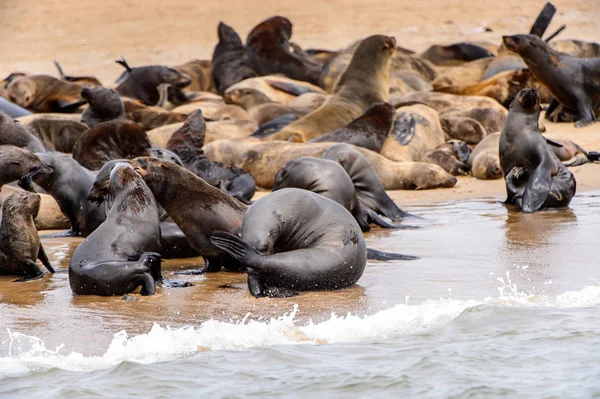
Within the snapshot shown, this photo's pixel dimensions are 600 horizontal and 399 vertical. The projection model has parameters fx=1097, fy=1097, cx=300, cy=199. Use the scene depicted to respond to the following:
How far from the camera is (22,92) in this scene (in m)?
17.3

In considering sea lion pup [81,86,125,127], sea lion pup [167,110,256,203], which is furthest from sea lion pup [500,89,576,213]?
sea lion pup [81,86,125,127]

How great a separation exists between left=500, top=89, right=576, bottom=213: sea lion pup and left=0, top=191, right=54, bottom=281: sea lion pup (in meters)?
4.17

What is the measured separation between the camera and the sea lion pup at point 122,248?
5.81m

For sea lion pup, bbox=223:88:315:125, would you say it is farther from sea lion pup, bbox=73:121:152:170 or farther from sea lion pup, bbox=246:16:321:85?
sea lion pup, bbox=73:121:152:170

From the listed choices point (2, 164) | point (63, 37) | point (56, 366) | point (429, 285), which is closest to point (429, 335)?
point (429, 285)

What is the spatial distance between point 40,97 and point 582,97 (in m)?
8.46

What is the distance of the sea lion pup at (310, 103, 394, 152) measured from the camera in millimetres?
12500

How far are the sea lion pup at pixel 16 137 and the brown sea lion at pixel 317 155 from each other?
95.0 inches

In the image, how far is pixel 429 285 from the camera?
5.85 metres

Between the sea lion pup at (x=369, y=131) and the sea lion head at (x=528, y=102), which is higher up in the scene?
the sea lion head at (x=528, y=102)

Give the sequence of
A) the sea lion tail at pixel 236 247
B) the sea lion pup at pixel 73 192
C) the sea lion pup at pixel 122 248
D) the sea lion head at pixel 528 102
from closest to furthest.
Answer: the sea lion tail at pixel 236 247
the sea lion pup at pixel 122 248
the sea lion pup at pixel 73 192
the sea lion head at pixel 528 102

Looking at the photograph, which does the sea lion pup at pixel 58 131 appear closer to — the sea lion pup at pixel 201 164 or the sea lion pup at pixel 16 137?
the sea lion pup at pixel 201 164

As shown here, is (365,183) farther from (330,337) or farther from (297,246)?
(330,337)

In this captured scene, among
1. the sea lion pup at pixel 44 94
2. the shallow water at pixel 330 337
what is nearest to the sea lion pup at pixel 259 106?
the sea lion pup at pixel 44 94
